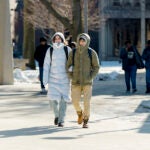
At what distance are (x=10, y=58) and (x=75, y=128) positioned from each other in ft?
34.8

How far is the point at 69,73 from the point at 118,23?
43.1m

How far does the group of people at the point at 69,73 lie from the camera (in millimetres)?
11922

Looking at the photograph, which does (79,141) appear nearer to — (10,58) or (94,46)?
(10,58)

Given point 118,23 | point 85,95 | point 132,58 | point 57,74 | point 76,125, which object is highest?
point 118,23

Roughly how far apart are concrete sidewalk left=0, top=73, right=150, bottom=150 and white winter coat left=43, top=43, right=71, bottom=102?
0.63m

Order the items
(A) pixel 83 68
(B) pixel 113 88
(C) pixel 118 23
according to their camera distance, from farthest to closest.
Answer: (C) pixel 118 23 < (B) pixel 113 88 < (A) pixel 83 68

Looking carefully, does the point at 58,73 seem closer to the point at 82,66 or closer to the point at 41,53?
the point at 82,66

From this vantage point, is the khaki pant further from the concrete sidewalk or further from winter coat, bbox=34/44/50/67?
winter coat, bbox=34/44/50/67

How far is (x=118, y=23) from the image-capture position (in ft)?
179

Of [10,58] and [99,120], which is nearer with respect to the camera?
[99,120]

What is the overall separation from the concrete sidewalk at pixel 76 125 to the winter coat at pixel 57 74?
2.08 feet

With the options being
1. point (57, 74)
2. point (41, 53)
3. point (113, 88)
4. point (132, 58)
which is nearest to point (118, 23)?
point (113, 88)

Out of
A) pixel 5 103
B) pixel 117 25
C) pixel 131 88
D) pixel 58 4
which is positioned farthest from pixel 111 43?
pixel 5 103

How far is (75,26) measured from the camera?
24.4 m
